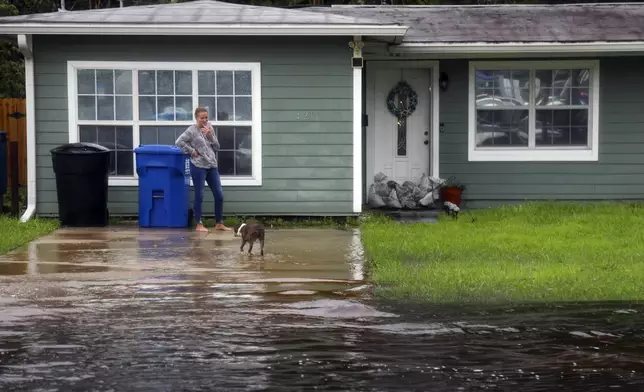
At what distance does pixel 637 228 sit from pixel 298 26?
572 cm

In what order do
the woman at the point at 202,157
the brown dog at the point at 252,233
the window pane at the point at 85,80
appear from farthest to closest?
1. the window pane at the point at 85,80
2. the woman at the point at 202,157
3. the brown dog at the point at 252,233

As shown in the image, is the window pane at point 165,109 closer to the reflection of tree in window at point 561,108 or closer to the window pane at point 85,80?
the window pane at point 85,80

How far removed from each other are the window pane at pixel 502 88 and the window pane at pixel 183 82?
528 centimetres

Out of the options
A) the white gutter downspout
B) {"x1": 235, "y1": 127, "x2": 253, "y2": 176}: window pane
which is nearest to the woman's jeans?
{"x1": 235, "y1": 127, "x2": 253, "y2": 176}: window pane

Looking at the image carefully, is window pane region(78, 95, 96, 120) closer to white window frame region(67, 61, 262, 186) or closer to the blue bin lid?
white window frame region(67, 61, 262, 186)

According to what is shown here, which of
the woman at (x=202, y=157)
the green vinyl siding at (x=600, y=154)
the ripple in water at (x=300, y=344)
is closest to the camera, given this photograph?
the ripple in water at (x=300, y=344)

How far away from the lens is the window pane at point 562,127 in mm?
17766

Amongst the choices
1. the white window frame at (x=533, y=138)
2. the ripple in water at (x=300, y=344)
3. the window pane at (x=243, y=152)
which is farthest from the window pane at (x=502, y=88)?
the ripple in water at (x=300, y=344)

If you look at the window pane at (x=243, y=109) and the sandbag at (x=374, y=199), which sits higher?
the window pane at (x=243, y=109)

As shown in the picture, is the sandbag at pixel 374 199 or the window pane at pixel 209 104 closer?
the window pane at pixel 209 104

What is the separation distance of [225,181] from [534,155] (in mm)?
5631

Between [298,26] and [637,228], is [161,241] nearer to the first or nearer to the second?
[298,26]

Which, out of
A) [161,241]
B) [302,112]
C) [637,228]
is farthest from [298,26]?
[637,228]

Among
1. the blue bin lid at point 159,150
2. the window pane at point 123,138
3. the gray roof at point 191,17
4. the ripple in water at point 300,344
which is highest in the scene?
the gray roof at point 191,17
